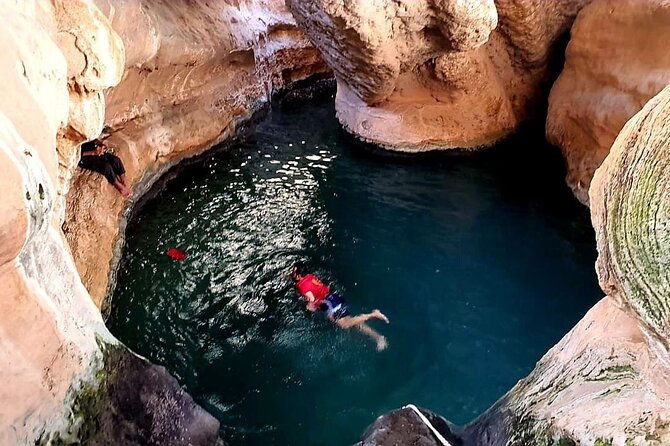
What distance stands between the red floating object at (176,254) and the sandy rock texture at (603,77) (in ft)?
17.0

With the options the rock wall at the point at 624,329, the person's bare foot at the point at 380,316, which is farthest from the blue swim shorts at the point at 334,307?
the rock wall at the point at 624,329

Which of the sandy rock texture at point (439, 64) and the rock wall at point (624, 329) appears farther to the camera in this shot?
the sandy rock texture at point (439, 64)

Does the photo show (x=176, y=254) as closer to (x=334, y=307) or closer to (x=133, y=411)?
(x=334, y=307)

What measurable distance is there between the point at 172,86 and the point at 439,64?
391cm

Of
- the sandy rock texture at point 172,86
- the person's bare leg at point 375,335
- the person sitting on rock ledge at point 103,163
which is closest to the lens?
the person's bare leg at point 375,335

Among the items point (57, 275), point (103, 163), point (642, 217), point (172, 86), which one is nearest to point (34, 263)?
point (57, 275)

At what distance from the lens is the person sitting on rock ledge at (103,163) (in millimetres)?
6172

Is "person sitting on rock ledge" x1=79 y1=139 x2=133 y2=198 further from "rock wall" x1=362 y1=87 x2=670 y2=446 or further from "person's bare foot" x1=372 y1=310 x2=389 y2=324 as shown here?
"rock wall" x1=362 y1=87 x2=670 y2=446

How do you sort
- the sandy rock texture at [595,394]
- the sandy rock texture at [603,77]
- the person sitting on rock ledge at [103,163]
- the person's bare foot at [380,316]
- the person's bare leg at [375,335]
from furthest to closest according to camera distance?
the sandy rock texture at [603,77] < the person sitting on rock ledge at [103,163] < the person's bare foot at [380,316] < the person's bare leg at [375,335] < the sandy rock texture at [595,394]

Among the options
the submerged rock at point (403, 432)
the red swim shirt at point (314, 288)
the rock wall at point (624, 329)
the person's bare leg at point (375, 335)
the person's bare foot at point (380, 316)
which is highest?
the rock wall at point (624, 329)

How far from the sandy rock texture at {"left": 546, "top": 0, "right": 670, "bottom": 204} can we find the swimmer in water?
3.90 meters

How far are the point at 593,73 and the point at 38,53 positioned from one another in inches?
278

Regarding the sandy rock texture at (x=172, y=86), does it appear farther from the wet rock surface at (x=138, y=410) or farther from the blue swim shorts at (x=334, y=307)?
the wet rock surface at (x=138, y=410)

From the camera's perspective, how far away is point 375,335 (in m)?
5.07
